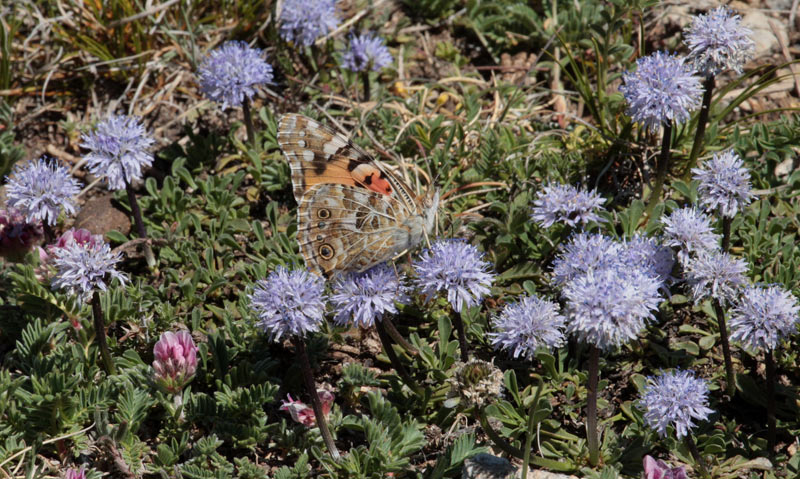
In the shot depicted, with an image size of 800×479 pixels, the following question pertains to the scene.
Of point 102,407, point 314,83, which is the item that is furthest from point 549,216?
point 314,83

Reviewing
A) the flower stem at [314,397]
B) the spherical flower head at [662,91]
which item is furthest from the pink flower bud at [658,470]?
the spherical flower head at [662,91]

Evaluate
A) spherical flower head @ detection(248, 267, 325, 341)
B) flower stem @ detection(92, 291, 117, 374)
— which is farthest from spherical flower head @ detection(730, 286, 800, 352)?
flower stem @ detection(92, 291, 117, 374)

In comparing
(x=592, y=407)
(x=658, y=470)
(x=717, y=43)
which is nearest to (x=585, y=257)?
(x=592, y=407)

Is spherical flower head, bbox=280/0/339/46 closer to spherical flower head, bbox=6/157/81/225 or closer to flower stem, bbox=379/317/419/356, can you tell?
spherical flower head, bbox=6/157/81/225

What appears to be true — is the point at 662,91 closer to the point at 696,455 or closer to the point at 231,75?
the point at 696,455

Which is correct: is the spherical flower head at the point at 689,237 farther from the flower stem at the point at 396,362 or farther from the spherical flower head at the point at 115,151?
the spherical flower head at the point at 115,151

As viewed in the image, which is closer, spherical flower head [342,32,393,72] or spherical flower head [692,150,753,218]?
spherical flower head [692,150,753,218]
